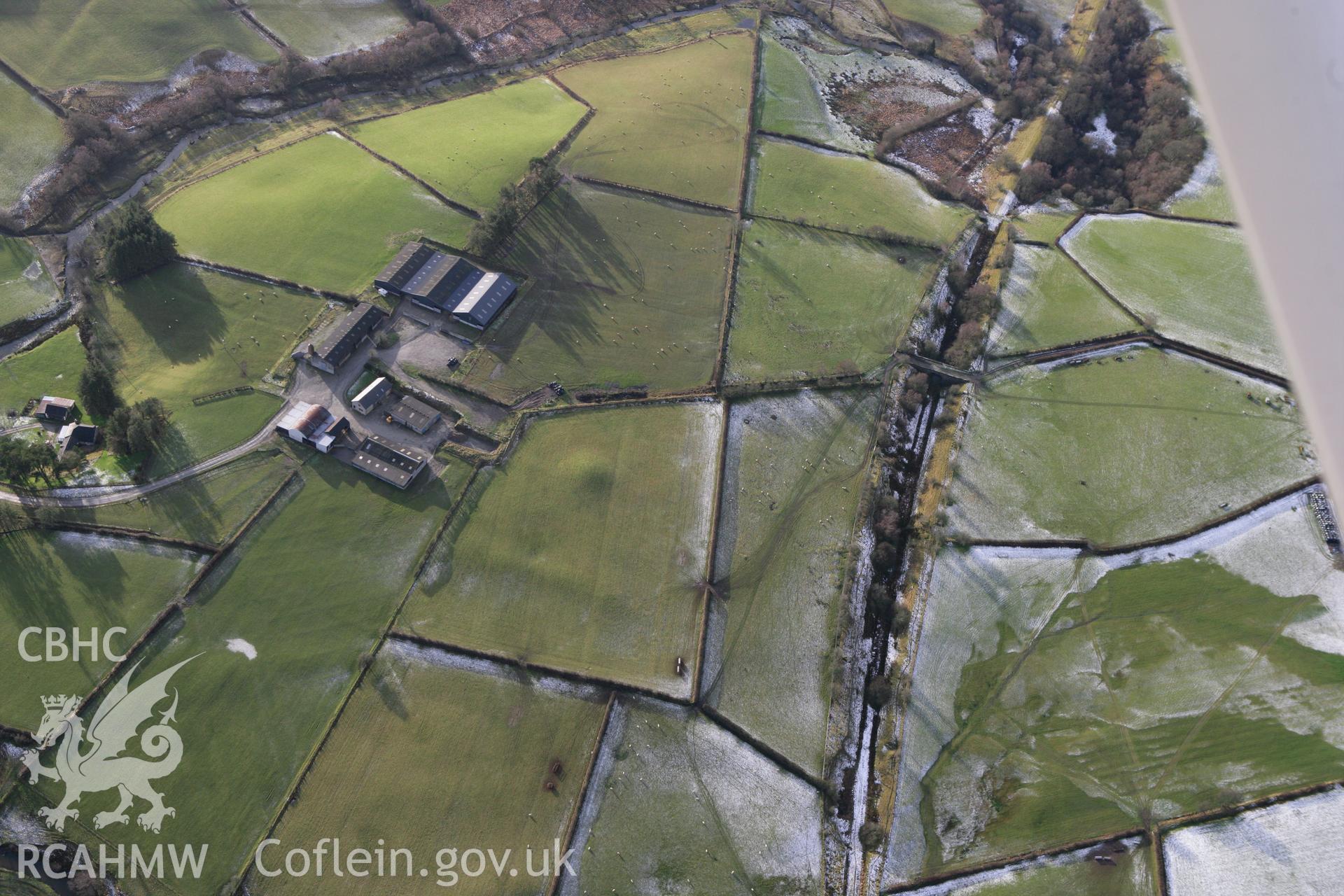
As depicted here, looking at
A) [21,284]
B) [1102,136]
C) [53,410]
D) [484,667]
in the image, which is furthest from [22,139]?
[1102,136]

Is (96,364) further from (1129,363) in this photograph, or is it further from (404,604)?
(1129,363)

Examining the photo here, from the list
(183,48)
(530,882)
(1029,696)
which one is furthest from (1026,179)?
(183,48)

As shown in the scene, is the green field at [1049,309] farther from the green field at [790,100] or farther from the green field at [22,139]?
the green field at [22,139]

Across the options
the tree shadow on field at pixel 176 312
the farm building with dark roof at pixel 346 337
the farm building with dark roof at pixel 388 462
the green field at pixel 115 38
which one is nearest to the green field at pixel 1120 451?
the farm building with dark roof at pixel 388 462

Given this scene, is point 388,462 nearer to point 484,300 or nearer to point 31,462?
point 484,300

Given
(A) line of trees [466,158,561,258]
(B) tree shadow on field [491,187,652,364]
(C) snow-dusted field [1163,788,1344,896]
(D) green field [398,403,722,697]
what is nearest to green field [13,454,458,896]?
(D) green field [398,403,722,697]

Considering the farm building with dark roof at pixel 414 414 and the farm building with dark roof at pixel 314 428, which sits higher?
the farm building with dark roof at pixel 414 414
